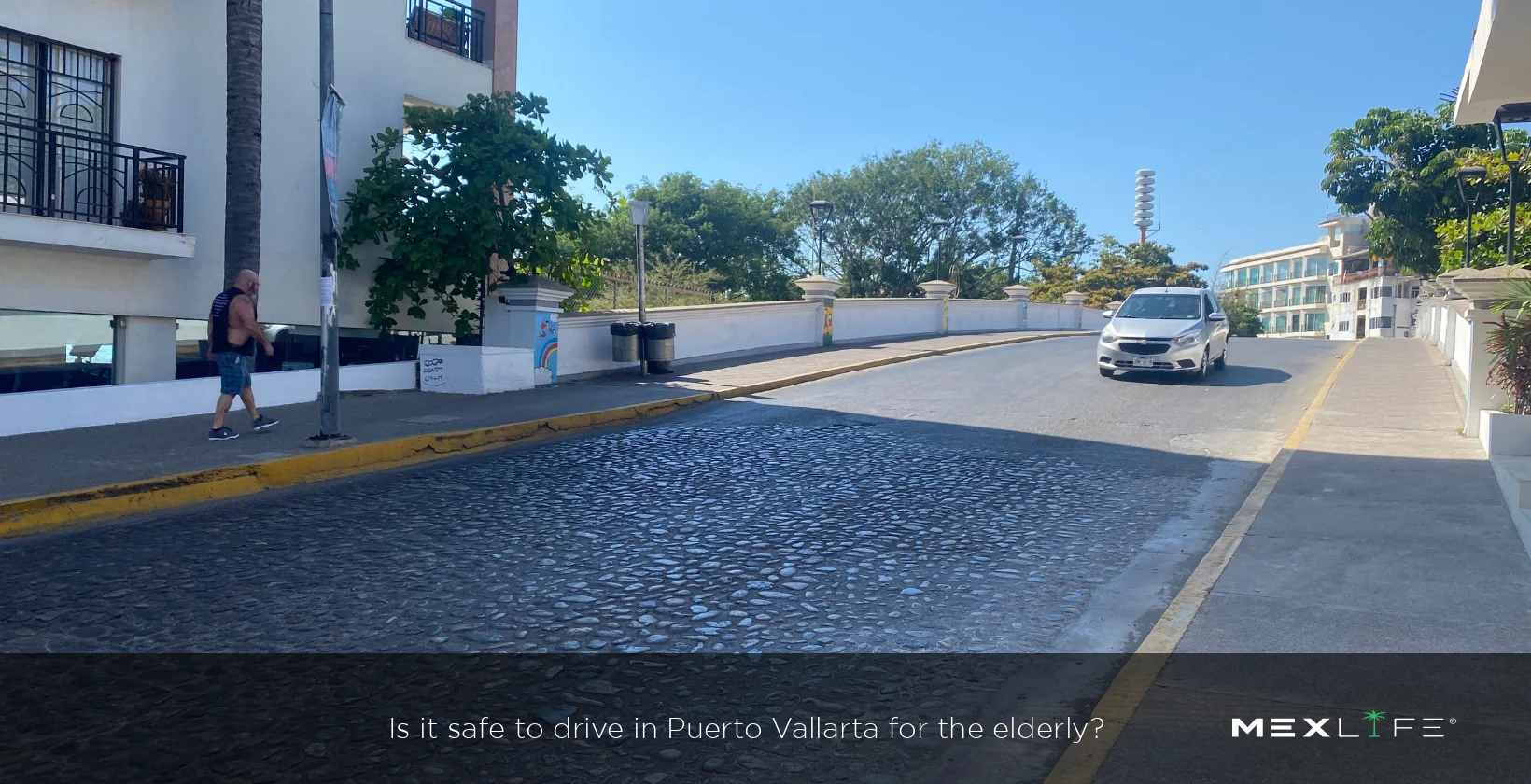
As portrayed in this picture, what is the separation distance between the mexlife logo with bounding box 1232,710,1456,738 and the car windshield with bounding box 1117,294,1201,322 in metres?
15.0

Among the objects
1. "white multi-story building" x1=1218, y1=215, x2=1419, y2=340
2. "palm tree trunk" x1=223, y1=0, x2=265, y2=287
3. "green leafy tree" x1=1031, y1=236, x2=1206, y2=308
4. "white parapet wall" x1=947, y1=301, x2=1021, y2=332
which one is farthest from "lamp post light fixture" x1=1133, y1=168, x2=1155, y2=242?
"palm tree trunk" x1=223, y1=0, x2=265, y2=287

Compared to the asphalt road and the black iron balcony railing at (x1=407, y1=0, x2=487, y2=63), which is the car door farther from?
the black iron balcony railing at (x1=407, y1=0, x2=487, y2=63)

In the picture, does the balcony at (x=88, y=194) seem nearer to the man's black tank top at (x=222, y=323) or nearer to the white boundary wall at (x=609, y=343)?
the white boundary wall at (x=609, y=343)

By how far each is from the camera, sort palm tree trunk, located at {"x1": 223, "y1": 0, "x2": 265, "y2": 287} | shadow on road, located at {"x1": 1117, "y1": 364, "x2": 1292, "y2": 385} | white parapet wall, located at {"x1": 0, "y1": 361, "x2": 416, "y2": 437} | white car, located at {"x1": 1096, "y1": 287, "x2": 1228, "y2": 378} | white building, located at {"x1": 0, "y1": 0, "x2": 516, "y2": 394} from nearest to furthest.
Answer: white parapet wall, located at {"x1": 0, "y1": 361, "x2": 416, "y2": 437}, white building, located at {"x1": 0, "y1": 0, "x2": 516, "y2": 394}, palm tree trunk, located at {"x1": 223, "y1": 0, "x2": 265, "y2": 287}, white car, located at {"x1": 1096, "y1": 287, "x2": 1228, "y2": 378}, shadow on road, located at {"x1": 1117, "y1": 364, "x2": 1292, "y2": 385}

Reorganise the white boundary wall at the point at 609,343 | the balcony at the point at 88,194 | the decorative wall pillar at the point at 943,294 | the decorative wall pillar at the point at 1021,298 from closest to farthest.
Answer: the white boundary wall at the point at 609,343
the balcony at the point at 88,194
the decorative wall pillar at the point at 943,294
the decorative wall pillar at the point at 1021,298

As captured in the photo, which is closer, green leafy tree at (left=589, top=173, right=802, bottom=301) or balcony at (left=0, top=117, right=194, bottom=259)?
balcony at (left=0, top=117, right=194, bottom=259)

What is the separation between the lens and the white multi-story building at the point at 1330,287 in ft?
234

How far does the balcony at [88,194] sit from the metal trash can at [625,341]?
22.2ft

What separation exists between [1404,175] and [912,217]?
71.3 feet

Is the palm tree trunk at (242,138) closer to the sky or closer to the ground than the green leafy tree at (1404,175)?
closer to the ground

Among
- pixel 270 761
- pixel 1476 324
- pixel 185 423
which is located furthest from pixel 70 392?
pixel 1476 324

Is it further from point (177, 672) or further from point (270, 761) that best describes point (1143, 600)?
point (177, 672)
